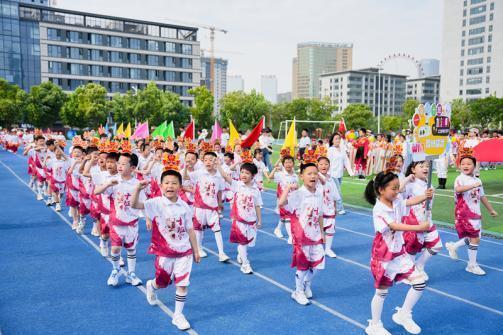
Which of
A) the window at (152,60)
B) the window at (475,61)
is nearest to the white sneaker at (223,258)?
the window at (152,60)

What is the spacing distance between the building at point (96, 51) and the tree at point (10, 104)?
590 inches

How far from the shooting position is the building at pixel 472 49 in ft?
314

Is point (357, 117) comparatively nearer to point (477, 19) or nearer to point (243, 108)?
point (243, 108)

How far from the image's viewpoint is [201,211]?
25.0 feet

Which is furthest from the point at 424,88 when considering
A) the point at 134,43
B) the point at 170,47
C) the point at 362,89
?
the point at 134,43

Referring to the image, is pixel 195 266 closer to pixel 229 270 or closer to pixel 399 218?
pixel 229 270

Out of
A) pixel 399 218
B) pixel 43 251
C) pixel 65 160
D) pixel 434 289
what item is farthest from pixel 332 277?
pixel 65 160

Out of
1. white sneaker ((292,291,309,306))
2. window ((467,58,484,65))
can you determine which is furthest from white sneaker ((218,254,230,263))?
window ((467,58,484,65))

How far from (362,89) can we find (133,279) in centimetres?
13867

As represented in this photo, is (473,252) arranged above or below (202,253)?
above

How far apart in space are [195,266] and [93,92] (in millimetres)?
48702

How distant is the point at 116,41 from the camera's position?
229ft

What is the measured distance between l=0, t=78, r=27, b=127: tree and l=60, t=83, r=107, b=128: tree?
4.63 metres

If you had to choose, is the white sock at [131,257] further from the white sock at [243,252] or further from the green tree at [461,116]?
the green tree at [461,116]
